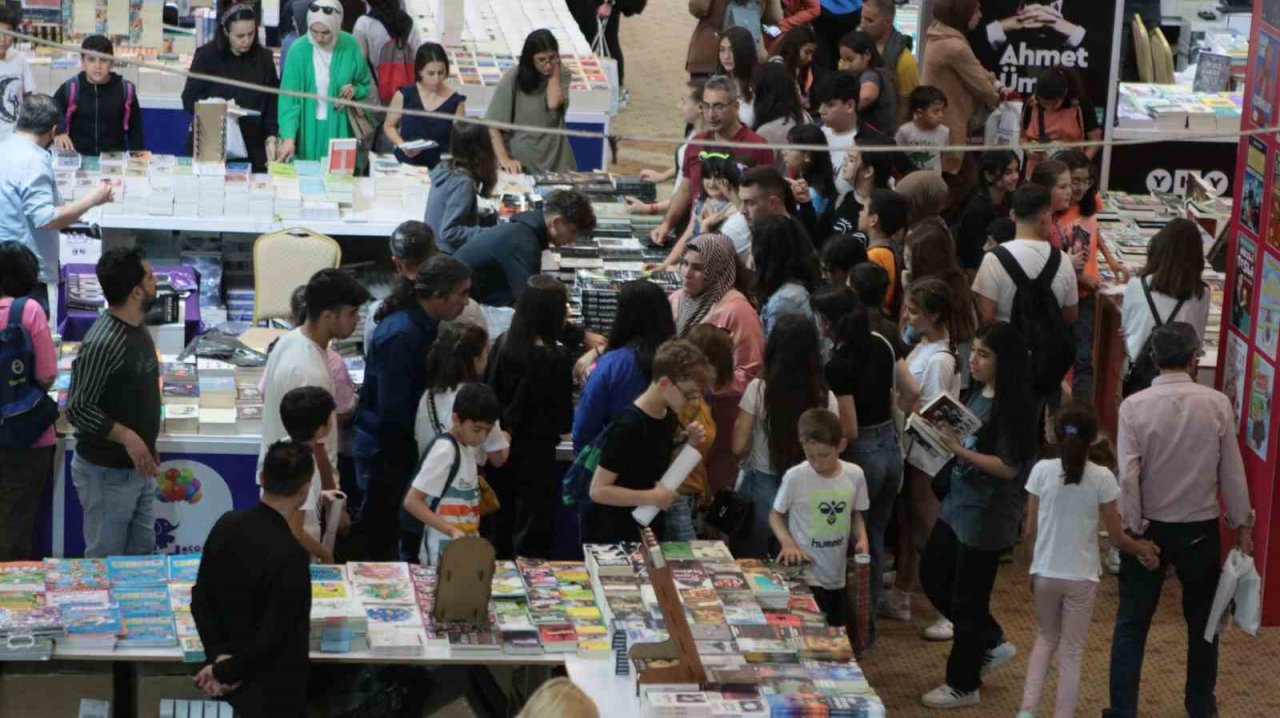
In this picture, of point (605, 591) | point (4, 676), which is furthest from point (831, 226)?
point (4, 676)

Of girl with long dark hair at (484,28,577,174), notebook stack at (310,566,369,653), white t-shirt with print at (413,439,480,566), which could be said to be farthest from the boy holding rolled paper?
girl with long dark hair at (484,28,577,174)

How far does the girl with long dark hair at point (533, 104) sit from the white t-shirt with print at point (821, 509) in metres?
3.96

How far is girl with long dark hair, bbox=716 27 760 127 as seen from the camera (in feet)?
34.6

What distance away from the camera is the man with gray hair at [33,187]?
344 inches

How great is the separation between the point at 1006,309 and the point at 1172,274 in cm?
62

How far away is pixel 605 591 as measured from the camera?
632 cm

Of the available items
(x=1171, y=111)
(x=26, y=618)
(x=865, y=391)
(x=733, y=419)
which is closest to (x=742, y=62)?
(x=1171, y=111)

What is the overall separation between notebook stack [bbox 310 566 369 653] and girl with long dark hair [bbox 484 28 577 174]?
4.53m

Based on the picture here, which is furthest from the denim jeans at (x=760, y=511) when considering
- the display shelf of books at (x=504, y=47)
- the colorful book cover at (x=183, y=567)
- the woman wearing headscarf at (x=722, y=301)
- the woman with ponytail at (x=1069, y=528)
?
the display shelf of books at (x=504, y=47)

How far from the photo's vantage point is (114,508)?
7.12 metres

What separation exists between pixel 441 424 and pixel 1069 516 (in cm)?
203

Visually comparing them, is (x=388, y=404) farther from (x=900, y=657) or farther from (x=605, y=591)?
(x=900, y=657)

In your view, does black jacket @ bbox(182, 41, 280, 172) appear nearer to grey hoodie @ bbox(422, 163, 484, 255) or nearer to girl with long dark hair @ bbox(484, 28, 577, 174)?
girl with long dark hair @ bbox(484, 28, 577, 174)

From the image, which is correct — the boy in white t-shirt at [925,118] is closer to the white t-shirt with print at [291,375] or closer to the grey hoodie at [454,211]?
the grey hoodie at [454,211]
